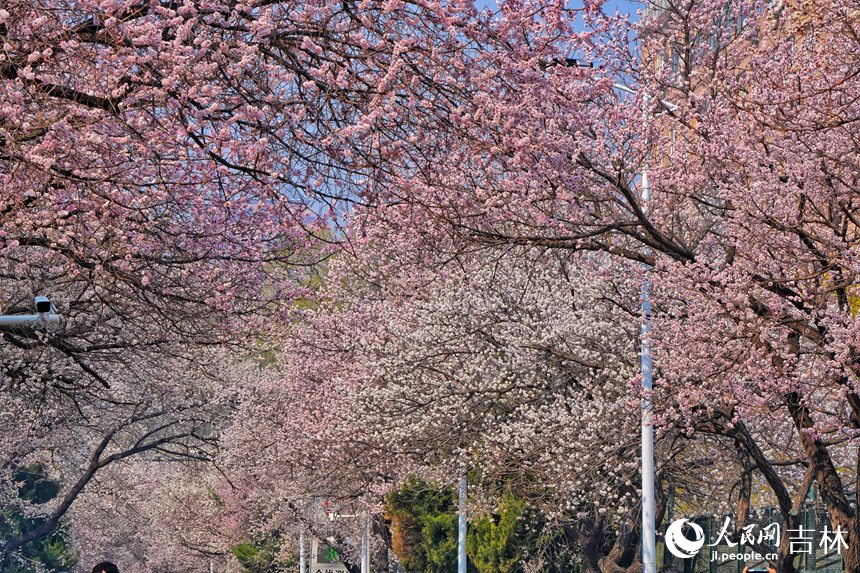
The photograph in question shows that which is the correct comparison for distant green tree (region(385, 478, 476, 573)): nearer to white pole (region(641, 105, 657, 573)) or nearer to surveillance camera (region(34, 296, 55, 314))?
white pole (region(641, 105, 657, 573))

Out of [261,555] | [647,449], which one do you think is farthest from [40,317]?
[261,555]

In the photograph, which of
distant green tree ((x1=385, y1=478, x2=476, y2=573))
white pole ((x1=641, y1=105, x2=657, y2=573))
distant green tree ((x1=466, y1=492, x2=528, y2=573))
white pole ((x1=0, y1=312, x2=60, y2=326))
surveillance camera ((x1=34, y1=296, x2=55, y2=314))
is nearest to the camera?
surveillance camera ((x1=34, y1=296, x2=55, y2=314))

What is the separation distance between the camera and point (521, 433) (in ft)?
72.2

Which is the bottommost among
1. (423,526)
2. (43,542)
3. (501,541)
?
(501,541)

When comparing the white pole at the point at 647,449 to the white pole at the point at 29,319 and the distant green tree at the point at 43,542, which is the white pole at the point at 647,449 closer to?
the white pole at the point at 29,319

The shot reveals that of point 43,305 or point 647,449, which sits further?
point 647,449

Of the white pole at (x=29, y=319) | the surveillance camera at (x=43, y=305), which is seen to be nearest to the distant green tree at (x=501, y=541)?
the white pole at (x=29, y=319)

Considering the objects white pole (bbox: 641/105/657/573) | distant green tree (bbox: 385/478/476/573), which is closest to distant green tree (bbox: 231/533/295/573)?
distant green tree (bbox: 385/478/476/573)

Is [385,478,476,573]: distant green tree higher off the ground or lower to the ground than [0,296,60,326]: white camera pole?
lower

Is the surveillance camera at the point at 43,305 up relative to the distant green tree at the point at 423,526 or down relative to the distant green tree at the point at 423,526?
up

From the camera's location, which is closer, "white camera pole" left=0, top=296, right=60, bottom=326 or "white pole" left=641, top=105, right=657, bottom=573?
"white camera pole" left=0, top=296, right=60, bottom=326

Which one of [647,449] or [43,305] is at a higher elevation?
[43,305]

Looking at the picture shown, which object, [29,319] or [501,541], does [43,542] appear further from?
[29,319]

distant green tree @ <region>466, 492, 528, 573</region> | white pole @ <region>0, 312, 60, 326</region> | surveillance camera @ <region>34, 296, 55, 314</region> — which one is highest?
surveillance camera @ <region>34, 296, 55, 314</region>
